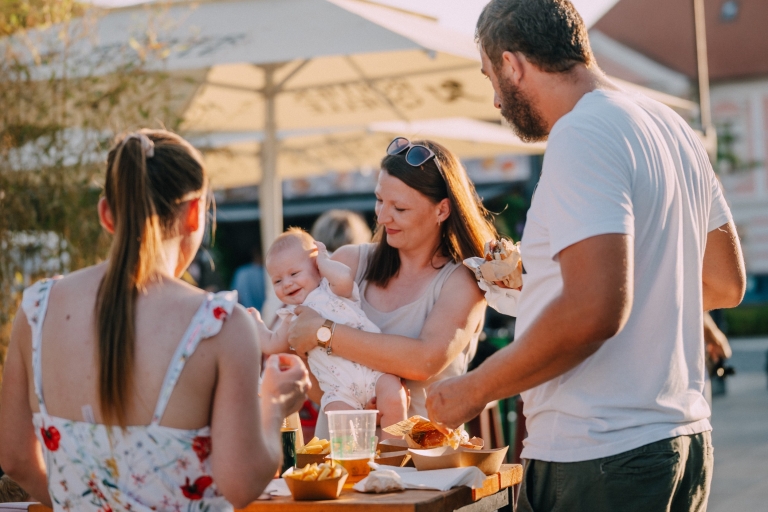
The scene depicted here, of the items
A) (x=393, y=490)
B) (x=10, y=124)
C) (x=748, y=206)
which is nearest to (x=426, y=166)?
(x=393, y=490)

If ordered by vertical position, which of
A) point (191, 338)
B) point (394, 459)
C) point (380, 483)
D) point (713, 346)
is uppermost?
point (191, 338)

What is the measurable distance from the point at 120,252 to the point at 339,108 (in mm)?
5495

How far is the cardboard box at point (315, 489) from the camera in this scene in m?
2.19

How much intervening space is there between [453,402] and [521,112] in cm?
70

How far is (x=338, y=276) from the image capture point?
3.10m

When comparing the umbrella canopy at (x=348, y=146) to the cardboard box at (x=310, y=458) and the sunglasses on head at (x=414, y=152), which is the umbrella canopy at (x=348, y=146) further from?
the cardboard box at (x=310, y=458)

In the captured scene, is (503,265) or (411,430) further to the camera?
(503,265)

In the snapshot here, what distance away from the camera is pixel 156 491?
75.3 inches

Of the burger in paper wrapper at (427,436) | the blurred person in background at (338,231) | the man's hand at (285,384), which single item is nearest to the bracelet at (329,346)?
the burger in paper wrapper at (427,436)

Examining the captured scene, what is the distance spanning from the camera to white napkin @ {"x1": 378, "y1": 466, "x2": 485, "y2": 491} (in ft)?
7.39

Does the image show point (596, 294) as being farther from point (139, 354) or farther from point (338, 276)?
point (338, 276)

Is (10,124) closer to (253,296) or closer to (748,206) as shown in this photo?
(253,296)

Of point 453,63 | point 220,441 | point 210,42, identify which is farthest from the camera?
point 453,63

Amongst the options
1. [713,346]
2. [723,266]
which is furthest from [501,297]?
[713,346]
